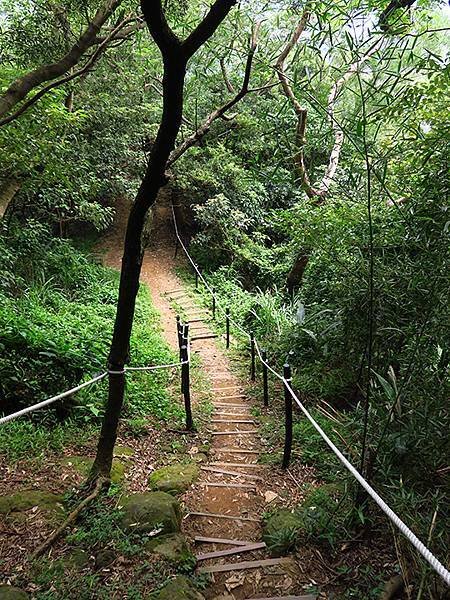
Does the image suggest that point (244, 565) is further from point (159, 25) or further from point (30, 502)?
point (159, 25)

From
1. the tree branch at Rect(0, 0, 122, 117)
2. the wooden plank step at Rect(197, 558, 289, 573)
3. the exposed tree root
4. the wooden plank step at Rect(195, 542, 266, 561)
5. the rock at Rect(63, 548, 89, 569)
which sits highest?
the tree branch at Rect(0, 0, 122, 117)

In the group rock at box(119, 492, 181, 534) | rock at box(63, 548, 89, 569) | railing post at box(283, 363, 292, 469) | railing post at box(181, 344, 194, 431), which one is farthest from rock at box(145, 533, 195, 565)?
railing post at box(181, 344, 194, 431)

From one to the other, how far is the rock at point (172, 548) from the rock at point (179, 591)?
0.82ft

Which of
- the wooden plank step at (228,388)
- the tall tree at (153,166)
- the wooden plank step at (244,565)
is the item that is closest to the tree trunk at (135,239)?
the tall tree at (153,166)

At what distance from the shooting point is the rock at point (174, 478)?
11.9 ft

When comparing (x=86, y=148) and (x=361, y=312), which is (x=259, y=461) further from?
(x=86, y=148)

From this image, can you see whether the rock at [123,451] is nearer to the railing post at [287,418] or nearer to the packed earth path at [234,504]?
the packed earth path at [234,504]

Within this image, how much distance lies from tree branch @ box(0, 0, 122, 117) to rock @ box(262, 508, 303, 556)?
4.01 meters

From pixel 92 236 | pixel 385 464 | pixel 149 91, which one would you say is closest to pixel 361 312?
pixel 385 464

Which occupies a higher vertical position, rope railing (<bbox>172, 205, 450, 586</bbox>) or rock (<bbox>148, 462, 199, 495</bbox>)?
rope railing (<bbox>172, 205, 450, 586</bbox>)

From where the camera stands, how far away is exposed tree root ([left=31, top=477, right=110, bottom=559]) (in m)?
2.45

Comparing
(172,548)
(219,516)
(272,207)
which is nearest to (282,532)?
(219,516)

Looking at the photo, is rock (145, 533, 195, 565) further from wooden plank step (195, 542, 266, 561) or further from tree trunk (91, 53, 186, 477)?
tree trunk (91, 53, 186, 477)

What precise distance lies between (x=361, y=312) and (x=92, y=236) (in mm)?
11751
